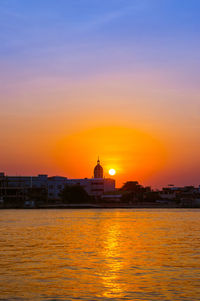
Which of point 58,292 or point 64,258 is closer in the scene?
point 58,292

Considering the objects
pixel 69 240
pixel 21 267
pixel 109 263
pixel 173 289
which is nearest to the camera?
pixel 173 289

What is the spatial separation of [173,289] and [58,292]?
6.40 m

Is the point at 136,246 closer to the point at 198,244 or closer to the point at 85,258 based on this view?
the point at 198,244

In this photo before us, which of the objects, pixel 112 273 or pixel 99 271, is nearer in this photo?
pixel 112 273

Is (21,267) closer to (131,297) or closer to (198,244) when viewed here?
(131,297)

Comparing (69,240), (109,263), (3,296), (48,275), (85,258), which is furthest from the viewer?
(69,240)

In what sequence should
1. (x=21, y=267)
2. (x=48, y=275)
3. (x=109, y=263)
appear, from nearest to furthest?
(x=48, y=275) < (x=21, y=267) < (x=109, y=263)

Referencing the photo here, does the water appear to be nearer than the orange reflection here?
Yes

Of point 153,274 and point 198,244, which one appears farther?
point 198,244

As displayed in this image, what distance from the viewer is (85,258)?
40.4m

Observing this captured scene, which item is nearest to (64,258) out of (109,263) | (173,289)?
(109,263)

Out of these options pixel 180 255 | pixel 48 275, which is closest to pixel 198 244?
pixel 180 255

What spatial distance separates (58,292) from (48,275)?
5.35 m

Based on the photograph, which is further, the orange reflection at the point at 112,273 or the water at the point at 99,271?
the orange reflection at the point at 112,273
